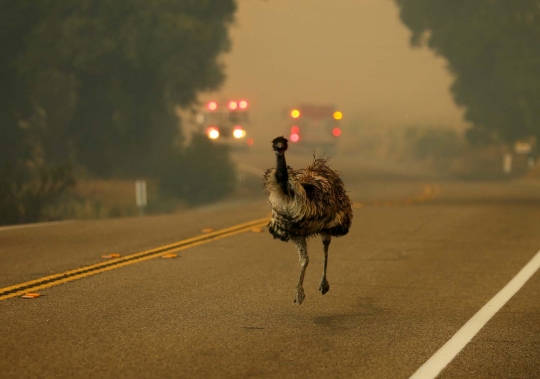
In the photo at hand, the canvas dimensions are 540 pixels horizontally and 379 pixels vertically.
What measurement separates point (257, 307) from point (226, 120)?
31904 millimetres

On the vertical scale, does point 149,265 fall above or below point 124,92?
below

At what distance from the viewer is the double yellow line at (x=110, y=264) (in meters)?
9.72

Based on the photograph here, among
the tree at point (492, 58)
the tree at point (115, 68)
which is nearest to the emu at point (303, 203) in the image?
the tree at point (115, 68)

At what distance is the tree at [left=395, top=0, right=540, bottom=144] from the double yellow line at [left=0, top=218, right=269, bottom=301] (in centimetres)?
3870

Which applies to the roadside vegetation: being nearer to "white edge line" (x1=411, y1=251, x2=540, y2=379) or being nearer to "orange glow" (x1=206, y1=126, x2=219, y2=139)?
"orange glow" (x1=206, y1=126, x2=219, y2=139)

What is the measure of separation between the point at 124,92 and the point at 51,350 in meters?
32.2

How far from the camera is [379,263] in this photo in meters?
12.6

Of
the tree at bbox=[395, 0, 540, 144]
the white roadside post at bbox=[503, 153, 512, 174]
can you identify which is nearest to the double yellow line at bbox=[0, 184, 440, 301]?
the tree at bbox=[395, 0, 540, 144]

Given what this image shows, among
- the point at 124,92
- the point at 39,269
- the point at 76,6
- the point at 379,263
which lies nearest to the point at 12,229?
the point at 39,269

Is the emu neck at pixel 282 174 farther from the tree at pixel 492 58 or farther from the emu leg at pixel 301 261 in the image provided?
the tree at pixel 492 58

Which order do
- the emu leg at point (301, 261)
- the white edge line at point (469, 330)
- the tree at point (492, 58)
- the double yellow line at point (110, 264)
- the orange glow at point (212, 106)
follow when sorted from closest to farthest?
the white edge line at point (469, 330) → the emu leg at point (301, 261) → the double yellow line at point (110, 264) → the orange glow at point (212, 106) → the tree at point (492, 58)

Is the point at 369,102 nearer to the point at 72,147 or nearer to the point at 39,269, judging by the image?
the point at 72,147

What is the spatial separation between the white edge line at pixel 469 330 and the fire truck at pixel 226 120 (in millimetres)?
28130

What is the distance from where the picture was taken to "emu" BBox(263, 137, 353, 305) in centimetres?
817
